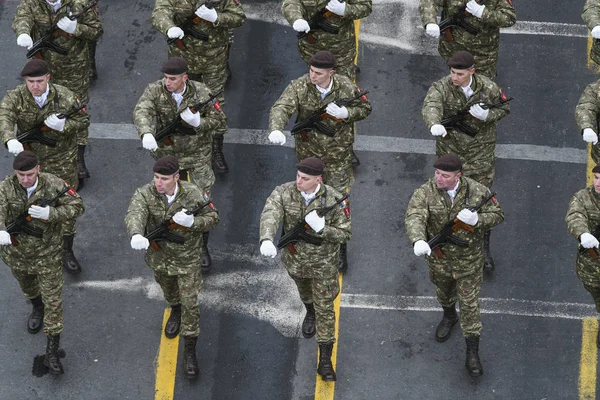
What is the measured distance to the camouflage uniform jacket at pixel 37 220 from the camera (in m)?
16.8

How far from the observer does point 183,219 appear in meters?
16.6

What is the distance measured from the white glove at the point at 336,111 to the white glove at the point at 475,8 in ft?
7.11

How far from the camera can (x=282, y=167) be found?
19688mm

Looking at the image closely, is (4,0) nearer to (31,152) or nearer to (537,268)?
(31,152)

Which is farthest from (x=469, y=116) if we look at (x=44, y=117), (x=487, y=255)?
(x=44, y=117)

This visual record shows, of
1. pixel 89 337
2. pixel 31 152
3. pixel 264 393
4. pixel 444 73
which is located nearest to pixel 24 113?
pixel 31 152

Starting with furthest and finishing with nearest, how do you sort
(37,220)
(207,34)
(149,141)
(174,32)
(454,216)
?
(207,34), (174,32), (149,141), (37,220), (454,216)

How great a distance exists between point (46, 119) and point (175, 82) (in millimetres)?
1426

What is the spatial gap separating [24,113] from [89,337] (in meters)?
2.44

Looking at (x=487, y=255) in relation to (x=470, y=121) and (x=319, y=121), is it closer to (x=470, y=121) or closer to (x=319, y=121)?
(x=470, y=121)

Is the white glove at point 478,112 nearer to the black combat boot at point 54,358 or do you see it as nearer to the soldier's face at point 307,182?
the soldier's face at point 307,182

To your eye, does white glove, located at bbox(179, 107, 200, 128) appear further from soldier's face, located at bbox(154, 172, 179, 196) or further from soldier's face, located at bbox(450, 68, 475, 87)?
soldier's face, located at bbox(450, 68, 475, 87)

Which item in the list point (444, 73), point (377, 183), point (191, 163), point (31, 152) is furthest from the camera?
point (444, 73)

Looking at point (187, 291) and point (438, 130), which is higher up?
point (438, 130)
